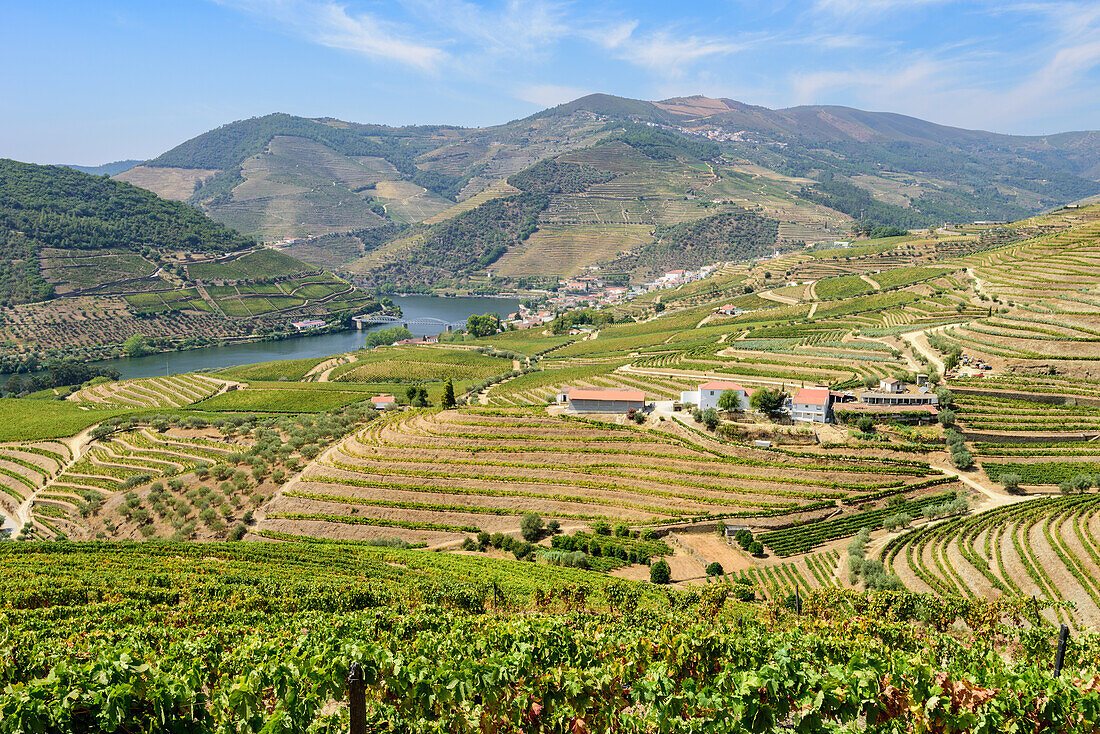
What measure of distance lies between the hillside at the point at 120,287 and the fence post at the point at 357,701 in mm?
146177

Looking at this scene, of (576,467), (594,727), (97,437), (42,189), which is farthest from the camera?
(42,189)

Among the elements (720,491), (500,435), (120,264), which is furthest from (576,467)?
(120,264)

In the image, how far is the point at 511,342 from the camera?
128m

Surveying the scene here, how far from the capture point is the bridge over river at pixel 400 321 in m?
180

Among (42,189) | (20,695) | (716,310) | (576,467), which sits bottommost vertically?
(576,467)

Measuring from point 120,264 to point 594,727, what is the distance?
19320cm

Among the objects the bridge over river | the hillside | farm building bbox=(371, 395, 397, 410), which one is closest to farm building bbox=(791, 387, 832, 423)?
farm building bbox=(371, 395, 397, 410)

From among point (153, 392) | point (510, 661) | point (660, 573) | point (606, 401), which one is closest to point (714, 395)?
point (606, 401)

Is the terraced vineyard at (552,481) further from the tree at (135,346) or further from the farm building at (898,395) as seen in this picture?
the tree at (135,346)

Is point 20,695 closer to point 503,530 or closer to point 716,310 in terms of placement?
point 503,530

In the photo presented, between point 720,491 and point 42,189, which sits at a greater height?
point 42,189

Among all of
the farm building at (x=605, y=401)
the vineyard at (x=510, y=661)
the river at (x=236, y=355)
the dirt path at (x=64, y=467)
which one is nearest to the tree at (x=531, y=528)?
the vineyard at (x=510, y=661)

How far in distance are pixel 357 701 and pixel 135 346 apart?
154 metres

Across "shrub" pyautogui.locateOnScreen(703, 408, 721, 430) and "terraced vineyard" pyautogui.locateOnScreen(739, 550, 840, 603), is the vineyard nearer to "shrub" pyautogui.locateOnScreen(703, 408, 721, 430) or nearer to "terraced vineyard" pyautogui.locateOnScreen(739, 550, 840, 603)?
"terraced vineyard" pyautogui.locateOnScreen(739, 550, 840, 603)
